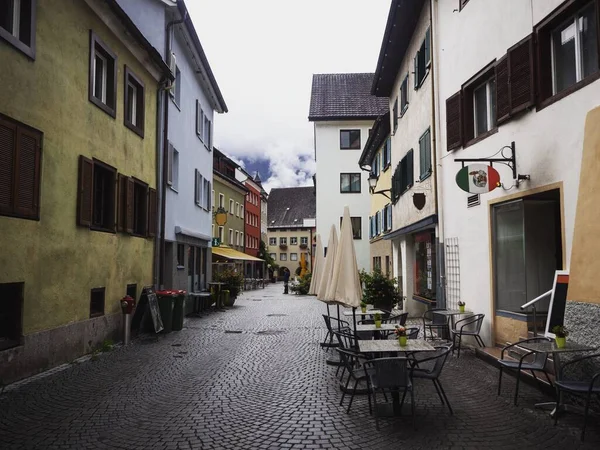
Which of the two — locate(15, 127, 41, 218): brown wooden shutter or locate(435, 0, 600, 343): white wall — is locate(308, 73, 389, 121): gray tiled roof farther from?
locate(15, 127, 41, 218): brown wooden shutter

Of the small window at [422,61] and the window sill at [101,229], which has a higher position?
the small window at [422,61]

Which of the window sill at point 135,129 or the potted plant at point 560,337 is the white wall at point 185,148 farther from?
the potted plant at point 560,337

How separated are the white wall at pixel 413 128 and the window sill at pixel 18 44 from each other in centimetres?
894

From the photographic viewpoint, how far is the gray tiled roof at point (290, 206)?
262 feet

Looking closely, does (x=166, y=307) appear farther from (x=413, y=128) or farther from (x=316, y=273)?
(x=413, y=128)

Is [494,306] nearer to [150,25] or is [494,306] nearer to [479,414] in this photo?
[479,414]

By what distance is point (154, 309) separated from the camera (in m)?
13.4

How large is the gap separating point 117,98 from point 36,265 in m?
5.09

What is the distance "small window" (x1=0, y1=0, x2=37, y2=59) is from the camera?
25.9ft

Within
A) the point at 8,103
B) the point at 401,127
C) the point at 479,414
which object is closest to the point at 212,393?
the point at 479,414

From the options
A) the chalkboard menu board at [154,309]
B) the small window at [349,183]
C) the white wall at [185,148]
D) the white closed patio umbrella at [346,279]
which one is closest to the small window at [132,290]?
the chalkboard menu board at [154,309]

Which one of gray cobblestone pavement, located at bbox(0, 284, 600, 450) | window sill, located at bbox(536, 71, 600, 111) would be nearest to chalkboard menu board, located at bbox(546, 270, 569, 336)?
gray cobblestone pavement, located at bbox(0, 284, 600, 450)

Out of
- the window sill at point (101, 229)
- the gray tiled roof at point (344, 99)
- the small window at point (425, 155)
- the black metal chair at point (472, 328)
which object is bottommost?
the black metal chair at point (472, 328)

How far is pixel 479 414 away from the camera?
20.0 ft
